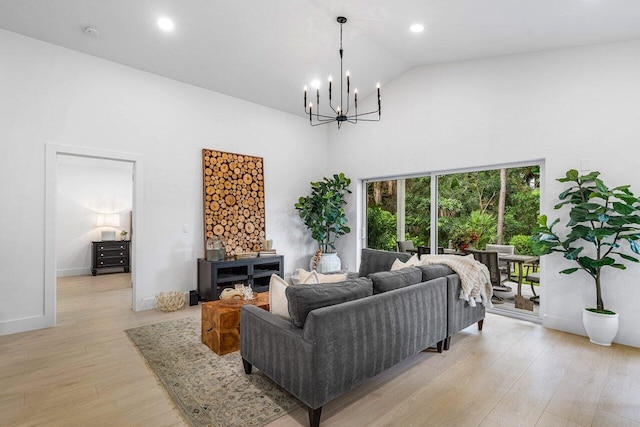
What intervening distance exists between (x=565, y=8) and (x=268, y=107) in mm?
4318

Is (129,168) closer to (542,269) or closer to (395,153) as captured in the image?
(395,153)

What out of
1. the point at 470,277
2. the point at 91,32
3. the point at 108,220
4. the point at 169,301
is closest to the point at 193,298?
the point at 169,301

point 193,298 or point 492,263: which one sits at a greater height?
point 492,263

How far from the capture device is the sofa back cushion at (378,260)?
4.06m

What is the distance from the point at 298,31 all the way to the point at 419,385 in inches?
164

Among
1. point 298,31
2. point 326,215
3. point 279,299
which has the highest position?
point 298,31

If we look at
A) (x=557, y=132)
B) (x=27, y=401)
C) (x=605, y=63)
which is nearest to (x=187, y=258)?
(x=27, y=401)

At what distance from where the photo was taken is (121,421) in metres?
2.01

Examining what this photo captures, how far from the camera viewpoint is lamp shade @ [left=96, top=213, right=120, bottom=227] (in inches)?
290

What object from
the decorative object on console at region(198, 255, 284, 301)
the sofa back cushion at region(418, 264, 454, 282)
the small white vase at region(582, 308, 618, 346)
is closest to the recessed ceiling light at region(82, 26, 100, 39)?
the decorative object on console at region(198, 255, 284, 301)

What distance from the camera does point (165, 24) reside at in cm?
359

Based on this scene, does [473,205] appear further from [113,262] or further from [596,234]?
[113,262]

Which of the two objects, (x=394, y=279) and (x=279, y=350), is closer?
(x=279, y=350)

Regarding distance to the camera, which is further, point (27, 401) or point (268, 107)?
point (268, 107)
